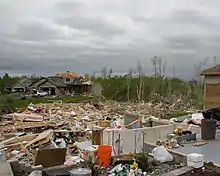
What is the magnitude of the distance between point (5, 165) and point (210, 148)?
5.23 meters

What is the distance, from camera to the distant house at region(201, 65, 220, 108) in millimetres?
15281

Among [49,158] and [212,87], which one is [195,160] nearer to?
[49,158]

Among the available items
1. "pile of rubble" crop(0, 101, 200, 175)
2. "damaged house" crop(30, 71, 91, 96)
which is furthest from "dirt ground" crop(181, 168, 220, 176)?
"damaged house" crop(30, 71, 91, 96)

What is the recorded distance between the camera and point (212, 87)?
15.5m

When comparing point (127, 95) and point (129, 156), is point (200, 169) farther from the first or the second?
point (127, 95)

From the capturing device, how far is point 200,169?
6.68m

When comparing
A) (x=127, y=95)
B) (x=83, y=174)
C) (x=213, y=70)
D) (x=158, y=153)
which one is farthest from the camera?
(x=127, y=95)

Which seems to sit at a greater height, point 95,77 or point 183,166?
point 95,77

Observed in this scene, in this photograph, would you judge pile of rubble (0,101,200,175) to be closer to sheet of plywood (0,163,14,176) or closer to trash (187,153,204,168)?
sheet of plywood (0,163,14,176)

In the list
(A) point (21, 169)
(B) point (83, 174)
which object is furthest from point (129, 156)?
(A) point (21, 169)

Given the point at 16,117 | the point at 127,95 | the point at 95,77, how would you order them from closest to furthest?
the point at 16,117, the point at 127,95, the point at 95,77

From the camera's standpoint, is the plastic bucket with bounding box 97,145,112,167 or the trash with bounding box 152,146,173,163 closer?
the plastic bucket with bounding box 97,145,112,167

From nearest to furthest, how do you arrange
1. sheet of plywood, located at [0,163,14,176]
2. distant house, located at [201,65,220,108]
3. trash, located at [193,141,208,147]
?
sheet of plywood, located at [0,163,14,176]
trash, located at [193,141,208,147]
distant house, located at [201,65,220,108]

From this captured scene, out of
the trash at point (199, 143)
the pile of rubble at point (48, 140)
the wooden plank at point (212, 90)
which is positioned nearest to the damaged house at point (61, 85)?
the pile of rubble at point (48, 140)
